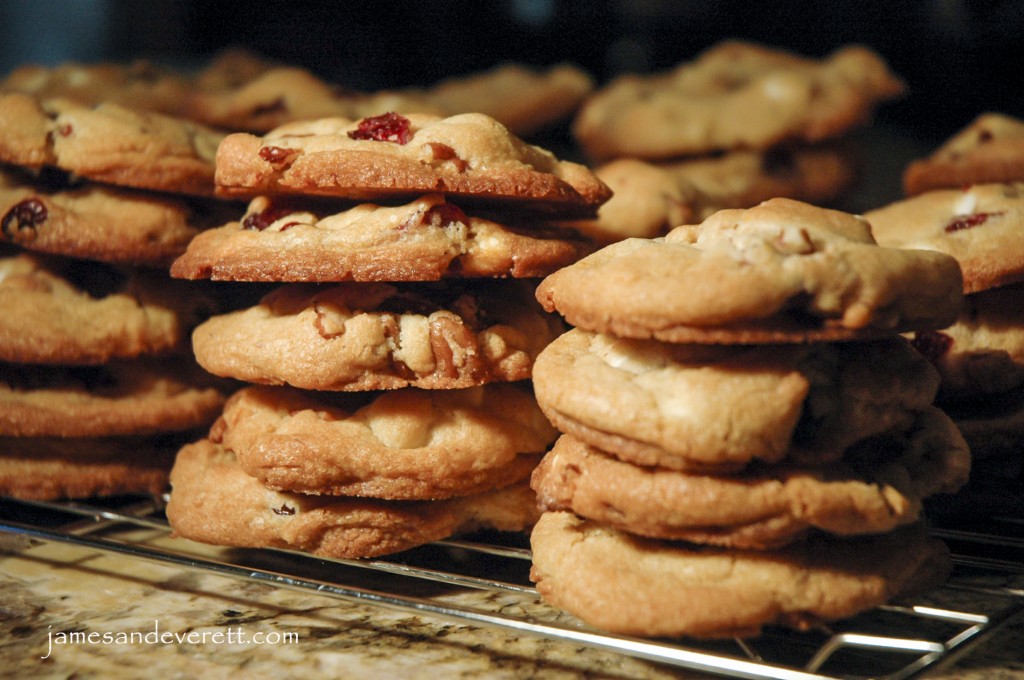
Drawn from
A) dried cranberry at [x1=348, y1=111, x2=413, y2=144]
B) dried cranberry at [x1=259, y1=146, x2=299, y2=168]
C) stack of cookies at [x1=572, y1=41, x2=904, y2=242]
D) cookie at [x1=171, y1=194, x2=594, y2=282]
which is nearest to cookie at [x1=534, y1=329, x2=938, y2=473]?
cookie at [x1=171, y1=194, x2=594, y2=282]

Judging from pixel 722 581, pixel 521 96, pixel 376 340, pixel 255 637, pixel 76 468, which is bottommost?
pixel 255 637

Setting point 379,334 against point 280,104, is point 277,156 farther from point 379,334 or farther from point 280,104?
point 280,104

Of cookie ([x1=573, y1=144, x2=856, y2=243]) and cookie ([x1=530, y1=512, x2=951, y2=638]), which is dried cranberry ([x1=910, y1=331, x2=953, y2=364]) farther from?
cookie ([x1=573, y1=144, x2=856, y2=243])

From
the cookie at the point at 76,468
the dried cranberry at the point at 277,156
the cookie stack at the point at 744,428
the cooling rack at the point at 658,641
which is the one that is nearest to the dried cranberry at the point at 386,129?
the dried cranberry at the point at 277,156

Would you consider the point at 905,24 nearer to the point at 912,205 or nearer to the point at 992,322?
the point at 912,205

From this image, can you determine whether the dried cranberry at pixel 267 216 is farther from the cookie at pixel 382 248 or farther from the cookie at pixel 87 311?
the cookie at pixel 87 311

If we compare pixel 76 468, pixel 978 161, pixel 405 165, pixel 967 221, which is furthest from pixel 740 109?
pixel 76 468

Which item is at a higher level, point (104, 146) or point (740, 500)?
point (104, 146)
